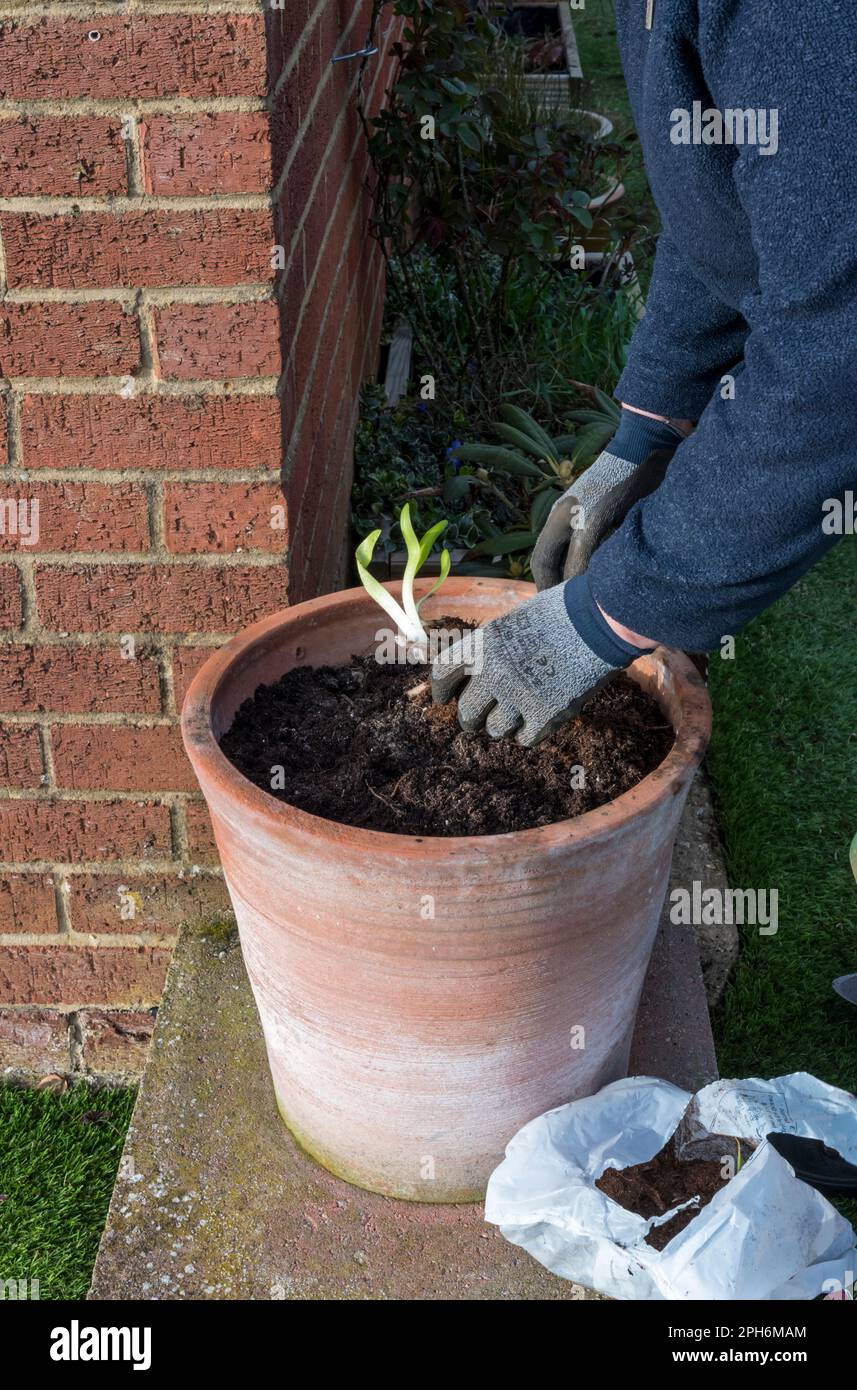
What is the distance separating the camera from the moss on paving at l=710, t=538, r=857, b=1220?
2475 mm

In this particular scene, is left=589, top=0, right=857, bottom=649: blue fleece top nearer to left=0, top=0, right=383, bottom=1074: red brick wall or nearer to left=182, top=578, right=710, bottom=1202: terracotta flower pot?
left=182, top=578, right=710, bottom=1202: terracotta flower pot

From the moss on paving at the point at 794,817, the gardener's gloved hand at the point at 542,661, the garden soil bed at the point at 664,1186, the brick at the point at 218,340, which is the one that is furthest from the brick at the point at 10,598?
the moss on paving at the point at 794,817

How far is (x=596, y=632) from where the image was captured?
5.09ft

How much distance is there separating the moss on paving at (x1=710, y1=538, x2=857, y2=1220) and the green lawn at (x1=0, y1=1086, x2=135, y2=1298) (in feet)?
3.87

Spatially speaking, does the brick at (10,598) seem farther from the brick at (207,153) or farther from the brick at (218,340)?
the brick at (207,153)

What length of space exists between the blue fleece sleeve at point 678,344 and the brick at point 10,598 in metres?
1.02

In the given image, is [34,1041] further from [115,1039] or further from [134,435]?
[134,435]

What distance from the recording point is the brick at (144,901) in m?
2.24

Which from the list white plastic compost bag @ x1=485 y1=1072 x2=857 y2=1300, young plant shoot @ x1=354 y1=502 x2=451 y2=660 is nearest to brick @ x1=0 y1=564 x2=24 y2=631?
young plant shoot @ x1=354 y1=502 x2=451 y2=660

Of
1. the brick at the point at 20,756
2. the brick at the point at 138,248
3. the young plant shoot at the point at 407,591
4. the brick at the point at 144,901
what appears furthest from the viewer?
the brick at the point at 144,901

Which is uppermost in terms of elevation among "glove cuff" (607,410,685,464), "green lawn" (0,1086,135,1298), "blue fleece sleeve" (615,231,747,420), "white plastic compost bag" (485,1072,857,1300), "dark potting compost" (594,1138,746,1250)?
"blue fleece sleeve" (615,231,747,420)

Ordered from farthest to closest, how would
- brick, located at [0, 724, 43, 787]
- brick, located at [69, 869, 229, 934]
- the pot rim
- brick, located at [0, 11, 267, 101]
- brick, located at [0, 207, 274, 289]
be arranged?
1. brick, located at [69, 869, 229, 934]
2. brick, located at [0, 724, 43, 787]
3. brick, located at [0, 207, 274, 289]
4. brick, located at [0, 11, 267, 101]
5. the pot rim

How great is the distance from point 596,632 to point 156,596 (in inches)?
30.6

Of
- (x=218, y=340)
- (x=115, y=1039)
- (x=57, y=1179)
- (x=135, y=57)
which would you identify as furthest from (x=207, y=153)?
(x=57, y=1179)
